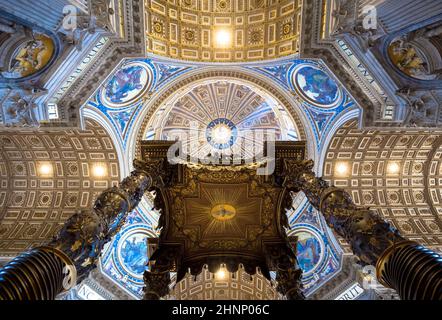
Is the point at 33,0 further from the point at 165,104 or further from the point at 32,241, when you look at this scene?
the point at 32,241

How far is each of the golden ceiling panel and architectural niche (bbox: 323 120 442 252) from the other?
5702 millimetres

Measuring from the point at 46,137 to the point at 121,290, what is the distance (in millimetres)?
8479

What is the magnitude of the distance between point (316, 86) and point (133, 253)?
12.8m

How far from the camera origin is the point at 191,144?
19078mm

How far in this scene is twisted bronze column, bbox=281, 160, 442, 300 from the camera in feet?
11.9

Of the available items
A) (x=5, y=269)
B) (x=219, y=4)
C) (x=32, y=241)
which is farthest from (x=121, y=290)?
(x=219, y=4)

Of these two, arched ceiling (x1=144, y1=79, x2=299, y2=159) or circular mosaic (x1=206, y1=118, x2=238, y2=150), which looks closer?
arched ceiling (x1=144, y1=79, x2=299, y2=159)

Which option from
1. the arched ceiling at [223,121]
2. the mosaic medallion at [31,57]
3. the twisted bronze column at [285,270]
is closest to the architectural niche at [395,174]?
the arched ceiling at [223,121]

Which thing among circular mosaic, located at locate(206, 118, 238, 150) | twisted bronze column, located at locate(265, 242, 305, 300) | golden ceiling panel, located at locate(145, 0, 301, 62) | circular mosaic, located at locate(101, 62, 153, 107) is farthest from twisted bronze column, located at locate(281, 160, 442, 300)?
circular mosaic, located at locate(206, 118, 238, 150)

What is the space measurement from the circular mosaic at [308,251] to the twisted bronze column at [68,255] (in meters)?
11.2

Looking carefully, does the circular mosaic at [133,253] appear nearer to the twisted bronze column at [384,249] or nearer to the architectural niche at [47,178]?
the architectural niche at [47,178]

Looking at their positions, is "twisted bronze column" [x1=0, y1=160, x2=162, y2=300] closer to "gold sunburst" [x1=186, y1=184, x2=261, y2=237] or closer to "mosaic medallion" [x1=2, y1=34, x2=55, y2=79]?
"gold sunburst" [x1=186, y1=184, x2=261, y2=237]

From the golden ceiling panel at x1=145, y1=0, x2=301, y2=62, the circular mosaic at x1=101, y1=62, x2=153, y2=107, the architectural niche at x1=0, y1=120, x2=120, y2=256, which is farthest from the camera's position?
the architectural niche at x1=0, y1=120, x2=120, y2=256

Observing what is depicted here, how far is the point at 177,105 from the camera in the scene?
1772 cm
